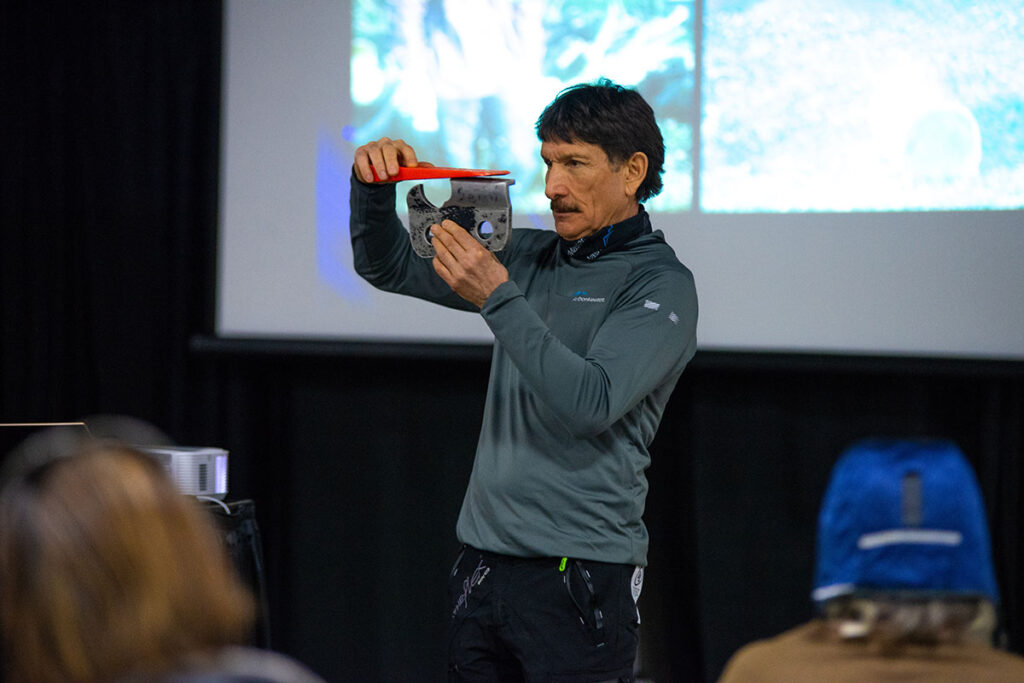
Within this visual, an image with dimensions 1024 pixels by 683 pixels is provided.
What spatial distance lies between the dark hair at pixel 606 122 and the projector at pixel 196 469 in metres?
0.95

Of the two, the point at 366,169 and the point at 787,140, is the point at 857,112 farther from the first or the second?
the point at 366,169

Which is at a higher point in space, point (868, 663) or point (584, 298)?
point (584, 298)

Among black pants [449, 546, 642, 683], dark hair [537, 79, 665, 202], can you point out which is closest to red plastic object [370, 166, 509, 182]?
dark hair [537, 79, 665, 202]

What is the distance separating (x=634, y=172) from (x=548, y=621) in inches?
30.1

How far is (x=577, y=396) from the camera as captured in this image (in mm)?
1567

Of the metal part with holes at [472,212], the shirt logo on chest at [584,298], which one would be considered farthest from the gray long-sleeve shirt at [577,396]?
the metal part with holes at [472,212]

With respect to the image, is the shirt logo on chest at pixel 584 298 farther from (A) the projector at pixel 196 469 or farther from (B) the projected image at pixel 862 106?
(B) the projected image at pixel 862 106

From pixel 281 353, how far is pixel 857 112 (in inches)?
64.1

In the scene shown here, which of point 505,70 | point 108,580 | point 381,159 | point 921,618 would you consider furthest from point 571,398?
point 505,70

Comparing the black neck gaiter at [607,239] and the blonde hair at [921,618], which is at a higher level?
the black neck gaiter at [607,239]

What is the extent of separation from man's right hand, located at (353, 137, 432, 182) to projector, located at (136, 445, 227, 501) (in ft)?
2.29

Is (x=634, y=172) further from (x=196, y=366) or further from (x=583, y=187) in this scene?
(x=196, y=366)

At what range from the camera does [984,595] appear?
3.10 feet

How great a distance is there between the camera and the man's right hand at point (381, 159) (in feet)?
6.12
